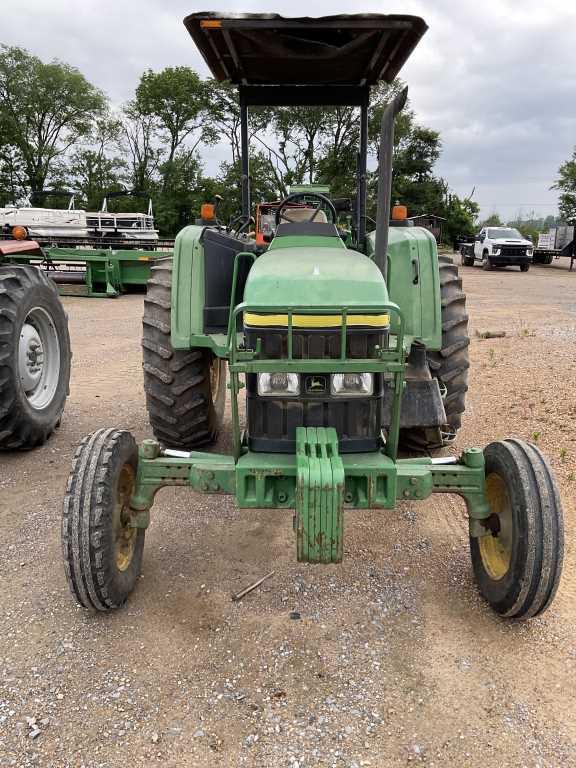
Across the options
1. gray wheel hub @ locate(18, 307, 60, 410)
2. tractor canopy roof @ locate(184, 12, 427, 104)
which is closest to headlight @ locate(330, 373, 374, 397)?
tractor canopy roof @ locate(184, 12, 427, 104)

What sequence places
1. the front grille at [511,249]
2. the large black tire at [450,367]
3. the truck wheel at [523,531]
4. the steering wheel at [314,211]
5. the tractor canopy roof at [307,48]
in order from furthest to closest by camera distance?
the front grille at [511,249] < the large black tire at [450,367] < the steering wheel at [314,211] < the tractor canopy roof at [307,48] < the truck wheel at [523,531]

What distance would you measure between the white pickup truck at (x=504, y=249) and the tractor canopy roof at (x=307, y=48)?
21.3 meters

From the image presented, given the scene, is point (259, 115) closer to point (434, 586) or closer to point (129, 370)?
A: point (129, 370)

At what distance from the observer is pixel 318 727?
7.57ft

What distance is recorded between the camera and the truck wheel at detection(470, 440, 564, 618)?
2.64 meters

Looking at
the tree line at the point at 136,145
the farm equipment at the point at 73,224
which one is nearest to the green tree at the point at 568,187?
the tree line at the point at 136,145

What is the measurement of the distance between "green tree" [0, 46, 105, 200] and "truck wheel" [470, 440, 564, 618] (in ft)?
132

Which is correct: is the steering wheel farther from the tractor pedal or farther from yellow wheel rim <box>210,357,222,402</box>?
the tractor pedal

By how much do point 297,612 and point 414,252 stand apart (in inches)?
97.9

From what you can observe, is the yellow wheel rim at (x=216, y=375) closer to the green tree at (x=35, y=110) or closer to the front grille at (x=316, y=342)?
the front grille at (x=316, y=342)

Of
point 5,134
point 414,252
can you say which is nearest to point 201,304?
point 414,252

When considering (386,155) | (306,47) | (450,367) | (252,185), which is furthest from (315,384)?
(252,185)

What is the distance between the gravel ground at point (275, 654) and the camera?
224 centimetres

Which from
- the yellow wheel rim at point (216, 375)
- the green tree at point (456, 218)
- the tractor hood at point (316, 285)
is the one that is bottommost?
the yellow wheel rim at point (216, 375)
